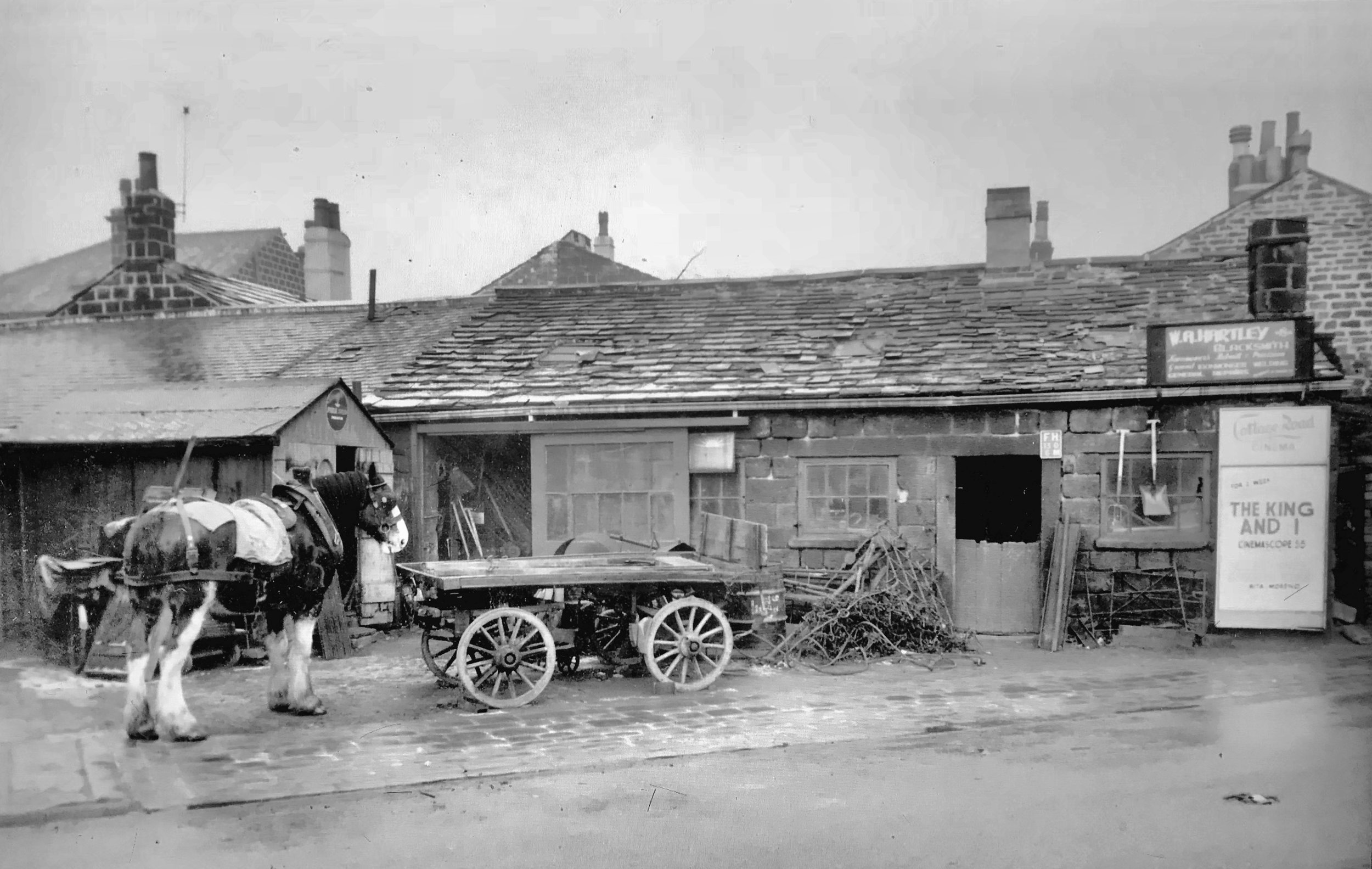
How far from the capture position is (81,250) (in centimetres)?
2706

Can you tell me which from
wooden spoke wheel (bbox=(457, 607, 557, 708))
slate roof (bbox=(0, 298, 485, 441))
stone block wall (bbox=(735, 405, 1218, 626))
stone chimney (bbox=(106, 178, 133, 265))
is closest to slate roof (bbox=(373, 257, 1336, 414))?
stone block wall (bbox=(735, 405, 1218, 626))

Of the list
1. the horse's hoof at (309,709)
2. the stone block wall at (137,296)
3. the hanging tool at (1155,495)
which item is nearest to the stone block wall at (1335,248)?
the hanging tool at (1155,495)

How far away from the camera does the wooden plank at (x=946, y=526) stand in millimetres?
11234

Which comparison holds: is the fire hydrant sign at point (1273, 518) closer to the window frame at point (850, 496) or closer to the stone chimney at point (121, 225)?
the window frame at point (850, 496)

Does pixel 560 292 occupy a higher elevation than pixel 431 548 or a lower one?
higher

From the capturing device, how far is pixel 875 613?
9984 millimetres

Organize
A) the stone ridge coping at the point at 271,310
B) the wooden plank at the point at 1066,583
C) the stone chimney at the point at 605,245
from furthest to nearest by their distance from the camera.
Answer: the stone chimney at the point at 605,245 → the stone ridge coping at the point at 271,310 → the wooden plank at the point at 1066,583

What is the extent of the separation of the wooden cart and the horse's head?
1.00 ft

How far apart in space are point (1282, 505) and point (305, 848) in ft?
32.6

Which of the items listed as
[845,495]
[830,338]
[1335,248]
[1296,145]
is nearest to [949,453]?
[845,495]

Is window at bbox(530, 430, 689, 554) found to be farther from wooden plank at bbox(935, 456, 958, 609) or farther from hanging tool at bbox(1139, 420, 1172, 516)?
hanging tool at bbox(1139, 420, 1172, 516)

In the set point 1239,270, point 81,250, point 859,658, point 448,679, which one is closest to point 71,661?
point 448,679

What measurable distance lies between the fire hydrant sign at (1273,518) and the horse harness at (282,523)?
29.4 ft

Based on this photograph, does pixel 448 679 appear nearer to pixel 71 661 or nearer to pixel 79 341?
pixel 71 661
